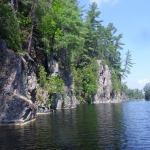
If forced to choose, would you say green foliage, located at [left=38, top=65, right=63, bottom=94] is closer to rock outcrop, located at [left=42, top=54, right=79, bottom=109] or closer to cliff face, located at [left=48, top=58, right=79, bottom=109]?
rock outcrop, located at [left=42, top=54, right=79, bottom=109]

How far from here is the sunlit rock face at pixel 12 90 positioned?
81.1 ft

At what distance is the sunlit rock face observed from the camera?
24734mm

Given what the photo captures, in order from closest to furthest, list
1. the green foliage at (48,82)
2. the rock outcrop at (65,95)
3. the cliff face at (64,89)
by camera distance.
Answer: the green foliage at (48,82), the cliff face at (64,89), the rock outcrop at (65,95)

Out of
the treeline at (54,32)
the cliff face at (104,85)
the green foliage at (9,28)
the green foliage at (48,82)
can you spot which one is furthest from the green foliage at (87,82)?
the green foliage at (9,28)

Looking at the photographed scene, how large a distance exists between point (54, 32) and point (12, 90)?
61.4ft

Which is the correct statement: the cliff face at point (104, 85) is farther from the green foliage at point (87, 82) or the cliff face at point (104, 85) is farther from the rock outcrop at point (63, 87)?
the rock outcrop at point (63, 87)

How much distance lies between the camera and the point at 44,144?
16.3m

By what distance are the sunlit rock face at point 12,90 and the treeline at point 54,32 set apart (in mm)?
1963

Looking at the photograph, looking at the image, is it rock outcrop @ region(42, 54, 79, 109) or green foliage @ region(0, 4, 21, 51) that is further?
rock outcrop @ region(42, 54, 79, 109)

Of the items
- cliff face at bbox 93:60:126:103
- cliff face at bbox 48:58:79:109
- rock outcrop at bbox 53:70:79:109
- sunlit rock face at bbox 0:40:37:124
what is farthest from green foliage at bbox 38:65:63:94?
cliff face at bbox 93:60:126:103

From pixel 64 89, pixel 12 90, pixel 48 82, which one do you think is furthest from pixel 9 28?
pixel 64 89

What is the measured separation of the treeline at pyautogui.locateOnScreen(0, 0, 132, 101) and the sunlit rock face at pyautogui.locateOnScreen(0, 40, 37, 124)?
77.3 inches

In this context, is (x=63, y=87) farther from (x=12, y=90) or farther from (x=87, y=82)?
(x=87, y=82)

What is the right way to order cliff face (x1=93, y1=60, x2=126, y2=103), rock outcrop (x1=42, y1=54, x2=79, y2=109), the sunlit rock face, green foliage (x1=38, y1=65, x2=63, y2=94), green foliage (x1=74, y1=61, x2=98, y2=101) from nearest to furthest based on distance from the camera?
the sunlit rock face → green foliage (x1=38, y1=65, x2=63, y2=94) → rock outcrop (x1=42, y1=54, x2=79, y2=109) → green foliage (x1=74, y1=61, x2=98, y2=101) → cliff face (x1=93, y1=60, x2=126, y2=103)
